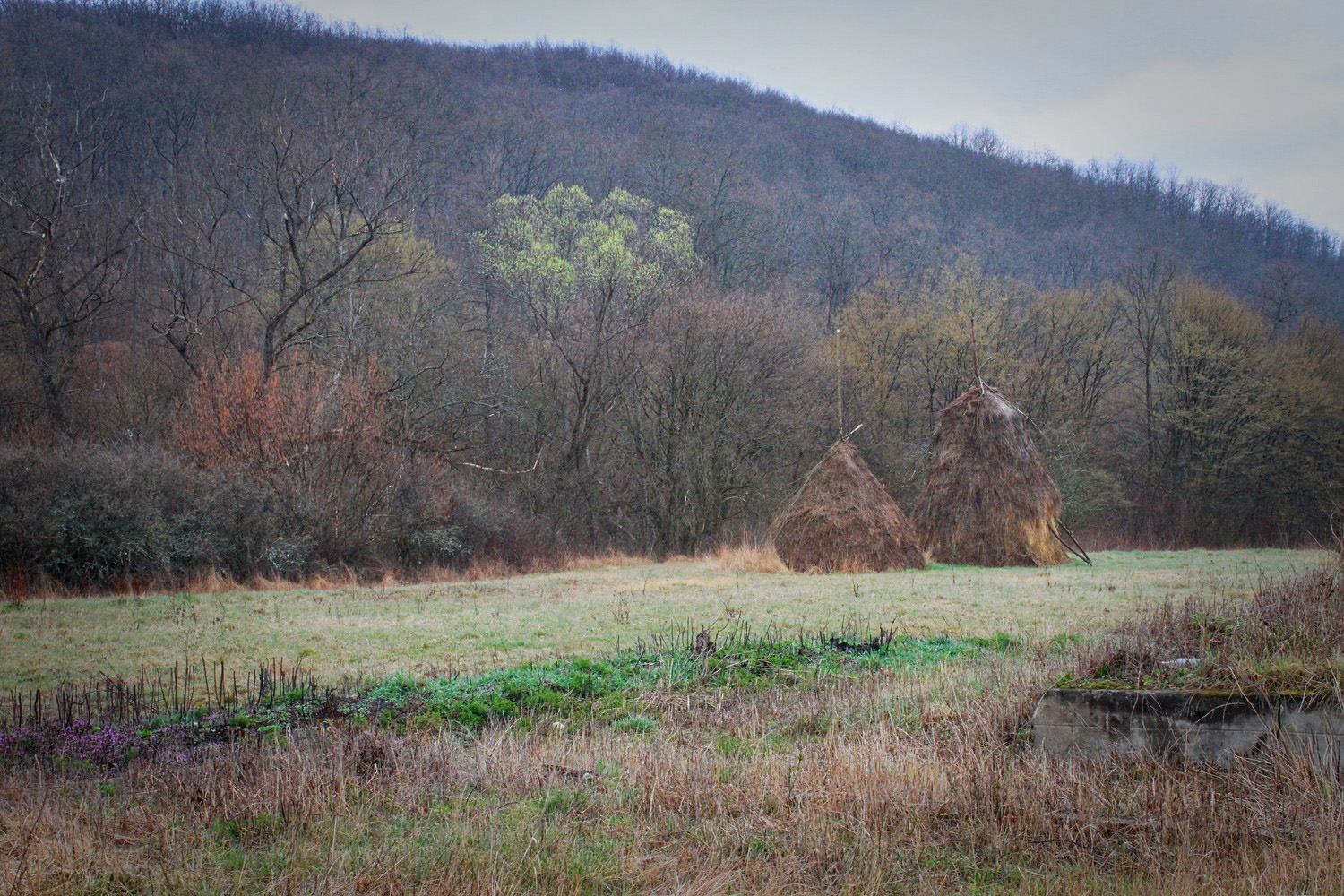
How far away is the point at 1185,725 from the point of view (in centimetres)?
553

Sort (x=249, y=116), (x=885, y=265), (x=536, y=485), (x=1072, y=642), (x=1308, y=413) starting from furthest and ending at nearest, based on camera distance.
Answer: (x=885, y=265)
(x=1308, y=413)
(x=536, y=485)
(x=249, y=116)
(x=1072, y=642)

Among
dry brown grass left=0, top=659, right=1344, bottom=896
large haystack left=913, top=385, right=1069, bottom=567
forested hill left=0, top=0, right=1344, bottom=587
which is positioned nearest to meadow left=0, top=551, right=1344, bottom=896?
dry brown grass left=0, top=659, right=1344, bottom=896

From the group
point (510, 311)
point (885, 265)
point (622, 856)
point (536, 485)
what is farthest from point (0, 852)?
point (885, 265)

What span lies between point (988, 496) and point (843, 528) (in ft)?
13.3

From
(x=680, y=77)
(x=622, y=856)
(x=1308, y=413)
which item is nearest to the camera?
(x=622, y=856)

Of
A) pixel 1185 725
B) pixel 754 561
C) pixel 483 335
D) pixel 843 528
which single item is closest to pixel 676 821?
pixel 1185 725

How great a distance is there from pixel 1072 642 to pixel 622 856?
21.1 feet

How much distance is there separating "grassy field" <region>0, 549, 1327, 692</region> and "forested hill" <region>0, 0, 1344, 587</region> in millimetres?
4617

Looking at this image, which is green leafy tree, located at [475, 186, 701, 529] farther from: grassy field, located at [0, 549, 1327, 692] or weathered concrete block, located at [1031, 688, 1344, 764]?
weathered concrete block, located at [1031, 688, 1344, 764]

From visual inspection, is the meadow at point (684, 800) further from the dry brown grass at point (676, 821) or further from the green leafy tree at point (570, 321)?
the green leafy tree at point (570, 321)

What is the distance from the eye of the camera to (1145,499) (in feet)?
124

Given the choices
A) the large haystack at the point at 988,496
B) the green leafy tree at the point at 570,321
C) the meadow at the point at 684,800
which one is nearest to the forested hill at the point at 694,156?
the green leafy tree at the point at 570,321

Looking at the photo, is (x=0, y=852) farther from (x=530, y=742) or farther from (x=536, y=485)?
(x=536, y=485)

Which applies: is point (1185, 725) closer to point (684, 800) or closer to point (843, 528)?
point (684, 800)
